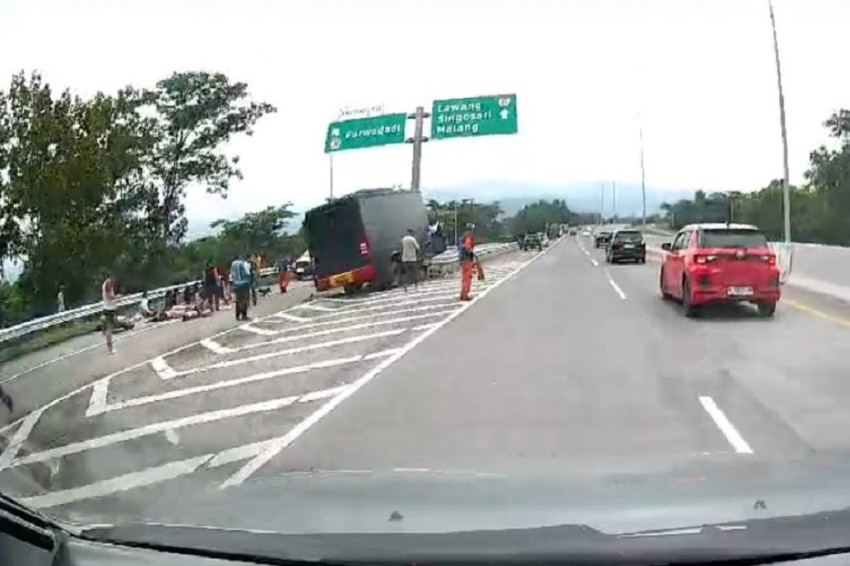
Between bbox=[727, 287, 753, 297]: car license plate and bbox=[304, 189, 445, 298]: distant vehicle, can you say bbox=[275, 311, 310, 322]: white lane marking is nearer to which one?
bbox=[304, 189, 445, 298]: distant vehicle

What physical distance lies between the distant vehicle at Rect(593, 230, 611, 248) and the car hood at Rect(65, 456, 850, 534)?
44.4 metres

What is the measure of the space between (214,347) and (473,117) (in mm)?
23017

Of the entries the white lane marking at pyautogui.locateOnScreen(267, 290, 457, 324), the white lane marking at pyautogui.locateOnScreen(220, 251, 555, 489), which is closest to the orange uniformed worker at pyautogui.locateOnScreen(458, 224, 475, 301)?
the white lane marking at pyautogui.locateOnScreen(267, 290, 457, 324)

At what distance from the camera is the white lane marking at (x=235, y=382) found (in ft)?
38.0

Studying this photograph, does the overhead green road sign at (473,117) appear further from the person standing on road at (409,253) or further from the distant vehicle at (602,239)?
the distant vehicle at (602,239)

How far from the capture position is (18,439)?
838 cm

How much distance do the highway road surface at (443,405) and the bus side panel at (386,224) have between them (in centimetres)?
837

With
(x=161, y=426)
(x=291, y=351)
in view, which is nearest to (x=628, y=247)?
(x=291, y=351)

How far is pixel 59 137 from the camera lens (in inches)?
510

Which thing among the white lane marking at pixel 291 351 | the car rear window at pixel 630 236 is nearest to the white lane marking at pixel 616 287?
the white lane marking at pixel 291 351

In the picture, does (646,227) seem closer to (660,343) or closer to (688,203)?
(688,203)

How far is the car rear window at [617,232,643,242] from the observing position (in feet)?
144

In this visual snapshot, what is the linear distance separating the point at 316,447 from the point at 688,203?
20569 millimetres

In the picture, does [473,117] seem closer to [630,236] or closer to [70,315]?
[630,236]
